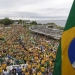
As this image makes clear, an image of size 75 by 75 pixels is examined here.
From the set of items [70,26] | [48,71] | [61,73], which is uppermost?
[70,26]

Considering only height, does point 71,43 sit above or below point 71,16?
below

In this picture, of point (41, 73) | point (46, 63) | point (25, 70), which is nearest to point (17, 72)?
point (25, 70)

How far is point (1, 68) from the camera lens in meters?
9.99

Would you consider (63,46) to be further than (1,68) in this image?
No

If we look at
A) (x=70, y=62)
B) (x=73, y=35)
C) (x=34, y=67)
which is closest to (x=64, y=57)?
(x=70, y=62)

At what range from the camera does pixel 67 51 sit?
7.77ft

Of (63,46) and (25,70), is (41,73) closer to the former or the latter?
(25,70)

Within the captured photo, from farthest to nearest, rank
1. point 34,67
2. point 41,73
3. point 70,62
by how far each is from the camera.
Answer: point 34,67 → point 41,73 → point 70,62

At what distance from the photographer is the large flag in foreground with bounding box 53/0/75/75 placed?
230 cm

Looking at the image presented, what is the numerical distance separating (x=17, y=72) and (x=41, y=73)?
1.14 metres

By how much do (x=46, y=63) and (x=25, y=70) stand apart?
1.74m

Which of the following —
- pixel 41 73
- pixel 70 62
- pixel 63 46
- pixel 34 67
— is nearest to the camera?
pixel 70 62

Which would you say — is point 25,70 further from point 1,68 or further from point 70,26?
point 70,26

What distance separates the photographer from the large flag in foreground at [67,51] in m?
2.30
